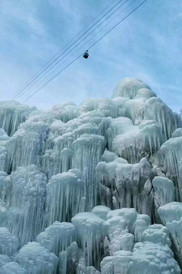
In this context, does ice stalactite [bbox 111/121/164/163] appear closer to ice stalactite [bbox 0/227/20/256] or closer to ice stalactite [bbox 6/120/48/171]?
ice stalactite [bbox 6/120/48/171]

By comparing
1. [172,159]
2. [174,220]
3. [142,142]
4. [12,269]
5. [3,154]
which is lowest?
[12,269]

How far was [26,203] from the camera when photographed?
963 centimetres

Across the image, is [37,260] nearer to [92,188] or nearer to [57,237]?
[57,237]

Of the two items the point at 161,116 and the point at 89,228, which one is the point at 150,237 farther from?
the point at 161,116

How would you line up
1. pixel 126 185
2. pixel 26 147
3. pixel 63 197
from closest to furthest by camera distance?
pixel 63 197 < pixel 126 185 < pixel 26 147

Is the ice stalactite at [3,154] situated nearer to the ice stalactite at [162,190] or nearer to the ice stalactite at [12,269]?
the ice stalactite at [12,269]

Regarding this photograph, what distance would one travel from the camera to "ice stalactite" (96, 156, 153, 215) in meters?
9.70

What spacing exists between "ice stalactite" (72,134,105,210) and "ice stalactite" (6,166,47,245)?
1.13m

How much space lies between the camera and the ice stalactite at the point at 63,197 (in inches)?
380

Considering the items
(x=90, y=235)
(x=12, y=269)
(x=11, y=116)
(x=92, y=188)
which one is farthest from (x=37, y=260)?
(x=11, y=116)

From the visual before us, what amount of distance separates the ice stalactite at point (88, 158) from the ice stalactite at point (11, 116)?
114 inches

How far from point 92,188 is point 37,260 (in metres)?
2.81

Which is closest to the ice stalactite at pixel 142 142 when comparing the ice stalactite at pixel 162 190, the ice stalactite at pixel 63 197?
the ice stalactite at pixel 162 190

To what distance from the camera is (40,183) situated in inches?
395
